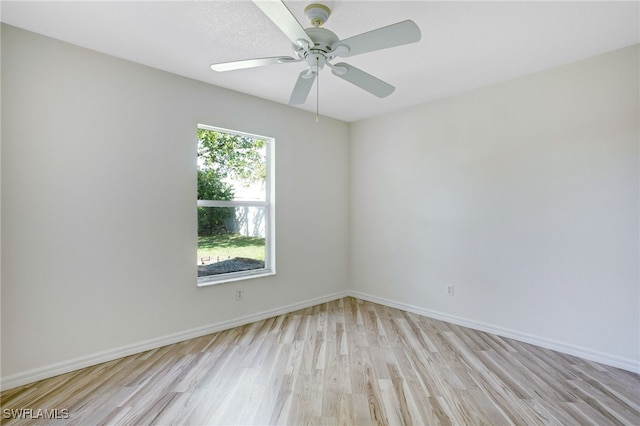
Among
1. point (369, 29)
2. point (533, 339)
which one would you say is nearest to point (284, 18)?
point (369, 29)

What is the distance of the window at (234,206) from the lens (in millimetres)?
3309

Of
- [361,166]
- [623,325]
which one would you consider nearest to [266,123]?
[361,166]

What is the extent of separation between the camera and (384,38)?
1689 mm

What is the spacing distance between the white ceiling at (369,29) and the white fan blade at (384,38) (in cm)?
38

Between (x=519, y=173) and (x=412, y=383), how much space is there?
2162mm

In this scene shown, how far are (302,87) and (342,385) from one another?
2.11m

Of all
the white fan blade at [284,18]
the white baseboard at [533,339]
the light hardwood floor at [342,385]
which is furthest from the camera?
the white baseboard at [533,339]

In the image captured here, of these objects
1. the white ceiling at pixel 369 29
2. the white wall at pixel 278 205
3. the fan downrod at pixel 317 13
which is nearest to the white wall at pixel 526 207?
the white wall at pixel 278 205

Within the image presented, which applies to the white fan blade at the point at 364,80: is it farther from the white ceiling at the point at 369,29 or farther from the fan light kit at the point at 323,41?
the white ceiling at the point at 369,29

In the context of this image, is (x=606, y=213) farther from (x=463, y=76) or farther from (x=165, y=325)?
(x=165, y=325)

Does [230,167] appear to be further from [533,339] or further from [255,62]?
[533,339]

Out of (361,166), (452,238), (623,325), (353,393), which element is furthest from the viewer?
(361,166)

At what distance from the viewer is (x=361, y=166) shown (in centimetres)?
454

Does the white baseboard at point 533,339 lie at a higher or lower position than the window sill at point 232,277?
lower
